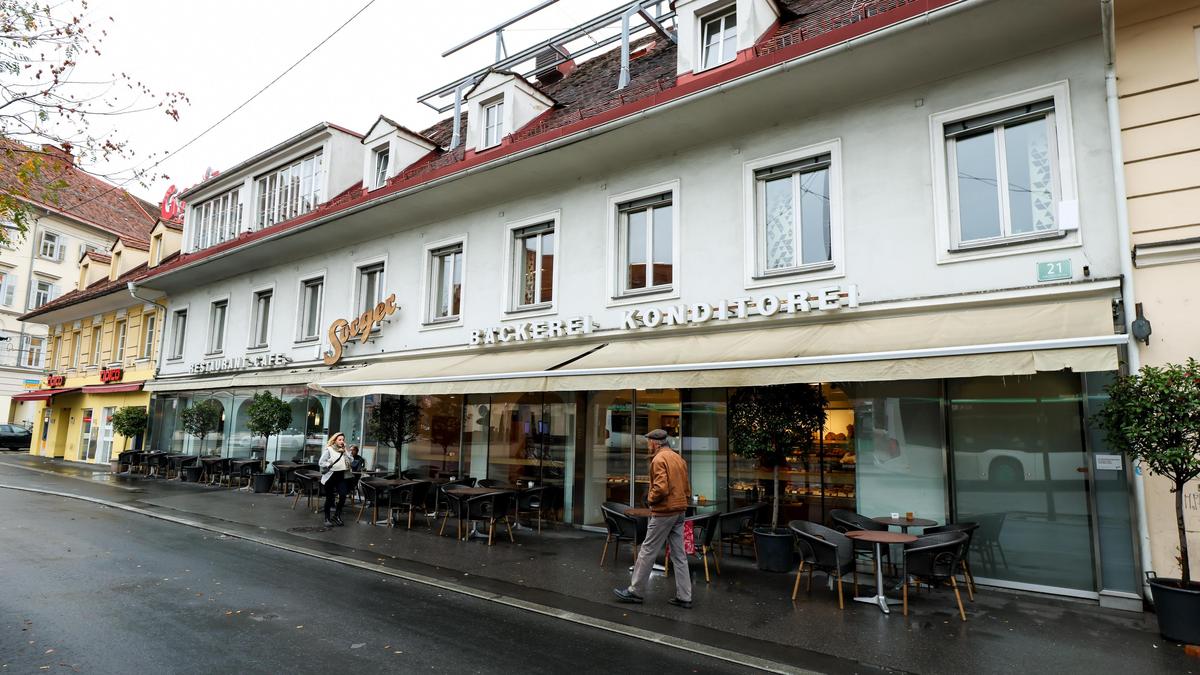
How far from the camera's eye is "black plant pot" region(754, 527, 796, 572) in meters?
7.72

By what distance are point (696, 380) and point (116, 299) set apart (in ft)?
82.7

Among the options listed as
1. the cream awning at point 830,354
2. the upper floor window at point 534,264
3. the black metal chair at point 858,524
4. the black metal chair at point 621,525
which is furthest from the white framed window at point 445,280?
the black metal chair at point 858,524

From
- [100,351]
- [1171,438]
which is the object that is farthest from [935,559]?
[100,351]

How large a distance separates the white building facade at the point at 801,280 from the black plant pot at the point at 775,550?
119 centimetres

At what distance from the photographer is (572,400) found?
1184cm

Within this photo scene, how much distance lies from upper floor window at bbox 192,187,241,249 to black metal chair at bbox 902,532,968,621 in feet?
65.8

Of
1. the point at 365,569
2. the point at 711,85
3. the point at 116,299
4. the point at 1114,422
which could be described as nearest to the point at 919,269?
the point at 1114,422

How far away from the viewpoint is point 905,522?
745cm

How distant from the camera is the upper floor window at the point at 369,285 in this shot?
50.6ft

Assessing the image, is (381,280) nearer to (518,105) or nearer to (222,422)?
(518,105)

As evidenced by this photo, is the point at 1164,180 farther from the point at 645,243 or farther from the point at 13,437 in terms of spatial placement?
the point at 13,437

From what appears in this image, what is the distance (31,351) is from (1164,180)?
52.9 m

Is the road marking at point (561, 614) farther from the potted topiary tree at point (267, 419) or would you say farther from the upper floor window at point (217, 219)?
the upper floor window at point (217, 219)

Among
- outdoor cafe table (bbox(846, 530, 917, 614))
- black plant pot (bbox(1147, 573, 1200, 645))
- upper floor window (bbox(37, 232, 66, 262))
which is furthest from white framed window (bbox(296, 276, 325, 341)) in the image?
upper floor window (bbox(37, 232, 66, 262))
